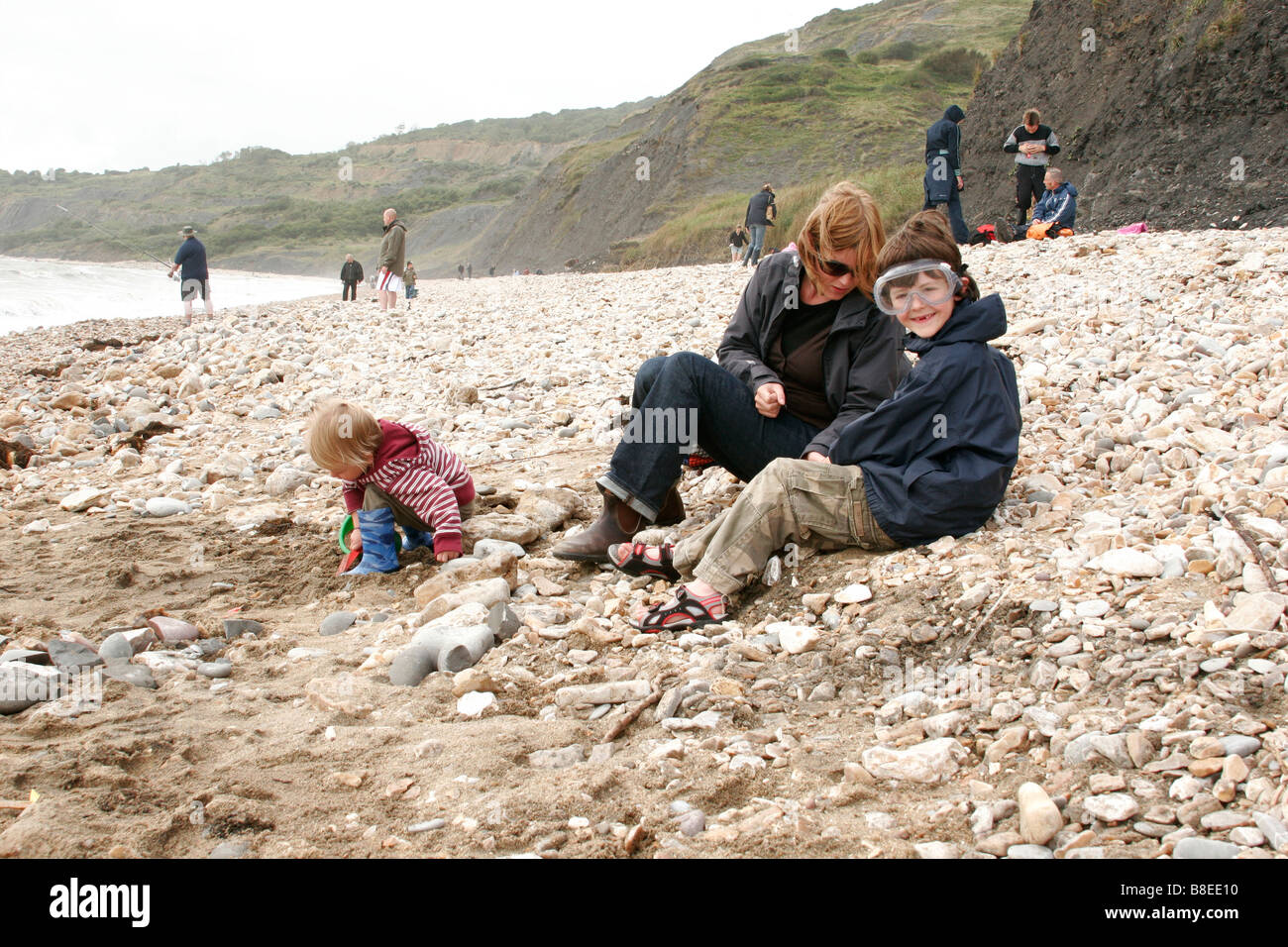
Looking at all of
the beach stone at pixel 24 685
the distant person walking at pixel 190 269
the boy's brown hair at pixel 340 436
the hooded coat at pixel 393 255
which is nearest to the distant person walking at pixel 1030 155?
the hooded coat at pixel 393 255

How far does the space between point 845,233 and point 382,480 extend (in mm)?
2194

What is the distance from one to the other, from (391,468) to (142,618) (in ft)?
3.68

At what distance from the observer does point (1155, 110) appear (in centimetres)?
1552

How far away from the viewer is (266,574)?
419cm

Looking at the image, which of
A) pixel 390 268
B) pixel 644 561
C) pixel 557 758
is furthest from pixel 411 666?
pixel 390 268

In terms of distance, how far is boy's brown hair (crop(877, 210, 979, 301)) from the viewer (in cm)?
313

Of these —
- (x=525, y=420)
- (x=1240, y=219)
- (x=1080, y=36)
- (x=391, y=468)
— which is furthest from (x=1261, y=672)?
(x=1080, y=36)

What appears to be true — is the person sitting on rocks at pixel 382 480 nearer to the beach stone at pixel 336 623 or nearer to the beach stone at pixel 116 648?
the beach stone at pixel 336 623

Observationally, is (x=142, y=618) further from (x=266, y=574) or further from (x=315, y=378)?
(x=315, y=378)

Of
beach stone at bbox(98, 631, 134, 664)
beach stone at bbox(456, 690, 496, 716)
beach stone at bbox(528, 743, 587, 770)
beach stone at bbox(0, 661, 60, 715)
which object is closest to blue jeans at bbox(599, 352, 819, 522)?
beach stone at bbox(456, 690, 496, 716)

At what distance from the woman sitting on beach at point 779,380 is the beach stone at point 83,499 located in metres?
3.32

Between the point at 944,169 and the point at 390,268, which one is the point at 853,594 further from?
the point at 390,268

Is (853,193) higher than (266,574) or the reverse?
higher

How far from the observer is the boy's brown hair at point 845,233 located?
11.3ft
